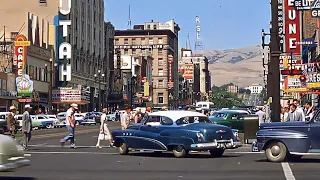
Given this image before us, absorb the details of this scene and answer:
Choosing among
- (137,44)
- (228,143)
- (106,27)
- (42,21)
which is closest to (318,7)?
(228,143)

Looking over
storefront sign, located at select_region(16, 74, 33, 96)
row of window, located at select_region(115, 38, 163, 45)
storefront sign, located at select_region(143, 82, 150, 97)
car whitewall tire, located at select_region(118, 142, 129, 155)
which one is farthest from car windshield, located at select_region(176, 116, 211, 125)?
row of window, located at select_region(115, 38, 163, 45)

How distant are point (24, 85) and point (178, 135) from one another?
55.5m

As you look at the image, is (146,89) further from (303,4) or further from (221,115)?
(221,115)

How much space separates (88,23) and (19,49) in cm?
3234

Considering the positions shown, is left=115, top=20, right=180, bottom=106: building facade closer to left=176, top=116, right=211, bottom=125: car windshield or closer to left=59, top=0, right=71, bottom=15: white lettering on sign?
left=59, top=0, right=71, bottom=15: white lettering on sign

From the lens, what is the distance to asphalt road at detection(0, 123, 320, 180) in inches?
615

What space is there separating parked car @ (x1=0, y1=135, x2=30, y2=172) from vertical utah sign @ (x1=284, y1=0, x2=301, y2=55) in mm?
50401

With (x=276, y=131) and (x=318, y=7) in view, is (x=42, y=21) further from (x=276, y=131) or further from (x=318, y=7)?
(x=276, y=131)

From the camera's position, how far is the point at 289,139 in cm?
1903

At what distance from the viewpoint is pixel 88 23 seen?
105938 millimetres

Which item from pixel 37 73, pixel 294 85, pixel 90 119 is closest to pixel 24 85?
pixel 90 119

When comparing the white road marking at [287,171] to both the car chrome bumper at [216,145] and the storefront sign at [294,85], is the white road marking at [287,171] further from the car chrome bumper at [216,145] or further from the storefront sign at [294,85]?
the storefront sign at [294,85]

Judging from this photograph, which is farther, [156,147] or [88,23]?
Result: [88,23]

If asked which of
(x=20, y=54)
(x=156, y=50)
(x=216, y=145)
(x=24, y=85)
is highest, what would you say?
(x=156, y=50)
